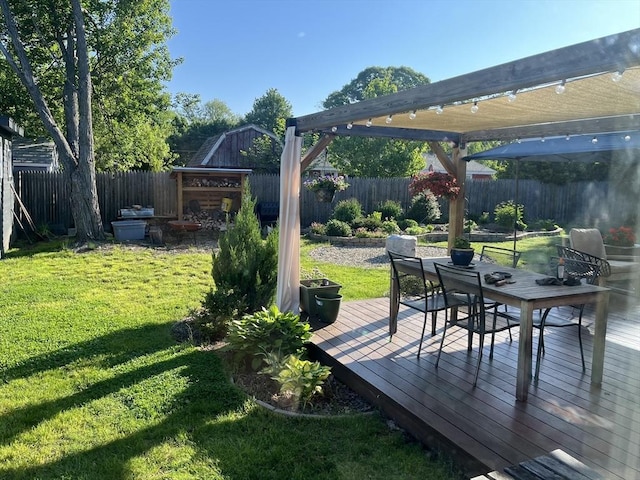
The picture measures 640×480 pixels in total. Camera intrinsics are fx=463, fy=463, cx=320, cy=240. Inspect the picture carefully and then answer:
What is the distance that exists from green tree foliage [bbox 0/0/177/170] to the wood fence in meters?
2.34

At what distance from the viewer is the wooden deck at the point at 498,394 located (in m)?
2.49

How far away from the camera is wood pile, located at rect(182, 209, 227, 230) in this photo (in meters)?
11.8

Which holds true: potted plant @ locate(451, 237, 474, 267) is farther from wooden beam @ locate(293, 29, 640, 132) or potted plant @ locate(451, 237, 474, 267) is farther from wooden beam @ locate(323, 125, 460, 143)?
wooden beam @ locate(323, 125, 460, 143)

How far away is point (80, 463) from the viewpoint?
8.89 ft

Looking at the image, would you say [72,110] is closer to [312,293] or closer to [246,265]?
[246,265]

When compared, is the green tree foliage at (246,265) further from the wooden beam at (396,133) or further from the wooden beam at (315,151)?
the wooden beam at (396,133)

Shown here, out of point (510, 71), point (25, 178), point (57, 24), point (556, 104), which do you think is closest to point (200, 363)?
point (510, 71)

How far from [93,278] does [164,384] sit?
13.6ft

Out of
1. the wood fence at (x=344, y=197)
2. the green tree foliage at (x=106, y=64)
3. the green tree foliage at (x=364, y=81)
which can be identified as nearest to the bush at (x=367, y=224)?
the wood fence at (x=344, y=197)

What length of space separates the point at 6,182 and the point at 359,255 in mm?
7380

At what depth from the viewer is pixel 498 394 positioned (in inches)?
125

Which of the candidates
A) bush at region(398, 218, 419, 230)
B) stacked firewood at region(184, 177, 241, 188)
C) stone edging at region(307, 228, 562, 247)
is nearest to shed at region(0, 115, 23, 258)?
stacked firewood at region(184, 177, 241, 188)

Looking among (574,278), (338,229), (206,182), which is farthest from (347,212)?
(574,278)

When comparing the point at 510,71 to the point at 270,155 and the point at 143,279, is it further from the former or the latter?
the point at 270,155
